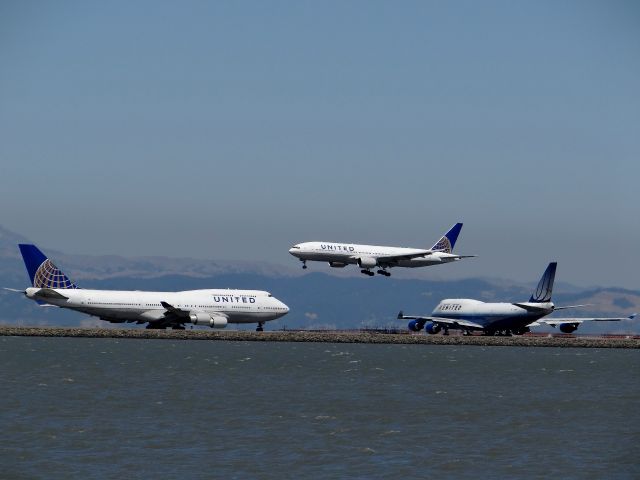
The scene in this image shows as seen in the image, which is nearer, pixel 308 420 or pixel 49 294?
pixel 308 420

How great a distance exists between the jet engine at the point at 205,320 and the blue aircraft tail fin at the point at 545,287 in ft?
170

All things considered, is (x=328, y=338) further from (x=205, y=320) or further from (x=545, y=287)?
(x=545, y=287)

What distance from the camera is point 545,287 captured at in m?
186

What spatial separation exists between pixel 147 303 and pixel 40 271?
54.9ft

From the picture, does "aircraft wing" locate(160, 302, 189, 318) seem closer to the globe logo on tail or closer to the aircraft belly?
the globe logo on tail

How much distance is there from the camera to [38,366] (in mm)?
109688

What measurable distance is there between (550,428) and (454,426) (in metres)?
5.68

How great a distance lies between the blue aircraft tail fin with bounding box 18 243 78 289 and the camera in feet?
553

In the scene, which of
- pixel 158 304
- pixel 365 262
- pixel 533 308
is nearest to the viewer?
pixel 158 304

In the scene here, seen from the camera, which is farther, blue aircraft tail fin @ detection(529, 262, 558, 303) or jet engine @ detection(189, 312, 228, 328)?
blue aircraft tail fin @ detection(529, 262, 558, 303)

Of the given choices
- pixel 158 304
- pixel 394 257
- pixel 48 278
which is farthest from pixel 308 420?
pixel 394 257

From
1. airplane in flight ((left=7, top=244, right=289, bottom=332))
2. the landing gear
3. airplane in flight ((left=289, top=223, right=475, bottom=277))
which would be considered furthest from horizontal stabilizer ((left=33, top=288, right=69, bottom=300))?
airplane in flight ((left=289, top=223, right=475, bottom=277))

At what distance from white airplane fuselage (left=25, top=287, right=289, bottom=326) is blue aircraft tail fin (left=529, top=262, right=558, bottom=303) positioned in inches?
1630

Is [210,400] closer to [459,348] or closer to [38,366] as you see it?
[38,366]
